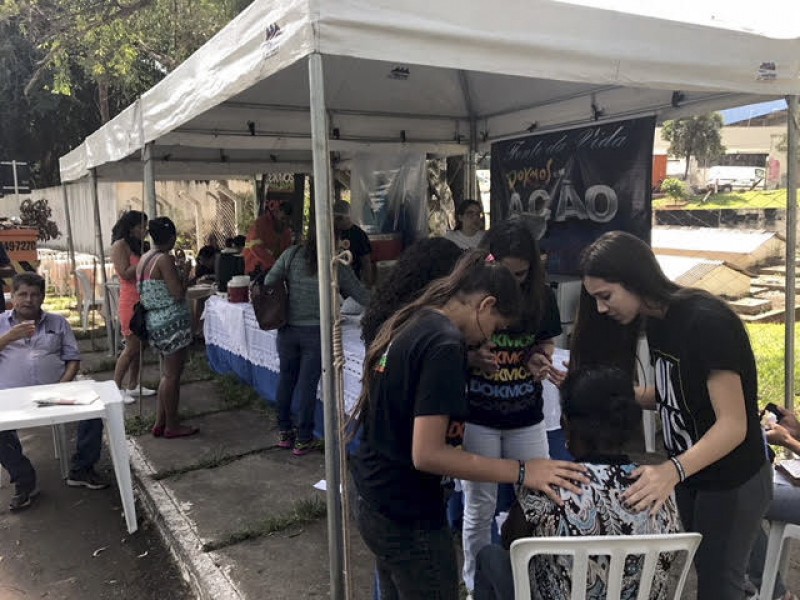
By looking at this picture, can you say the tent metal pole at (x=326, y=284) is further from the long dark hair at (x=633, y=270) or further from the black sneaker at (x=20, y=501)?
the black sneaker at (x=20, y=501)

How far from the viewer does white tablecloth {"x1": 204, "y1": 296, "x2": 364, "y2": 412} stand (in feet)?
11.8

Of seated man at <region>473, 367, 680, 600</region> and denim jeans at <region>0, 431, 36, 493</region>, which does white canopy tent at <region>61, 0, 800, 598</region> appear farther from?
denim jeans at <region>0, 431, 36, 493</region>

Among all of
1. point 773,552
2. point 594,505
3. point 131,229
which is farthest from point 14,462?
point 773,552

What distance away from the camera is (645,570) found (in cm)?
146

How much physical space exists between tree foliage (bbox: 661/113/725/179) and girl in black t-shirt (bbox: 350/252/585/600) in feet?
83.3

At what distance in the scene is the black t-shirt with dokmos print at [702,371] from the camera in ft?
5.46

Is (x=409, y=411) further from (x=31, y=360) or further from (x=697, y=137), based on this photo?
(x=697, y=137)

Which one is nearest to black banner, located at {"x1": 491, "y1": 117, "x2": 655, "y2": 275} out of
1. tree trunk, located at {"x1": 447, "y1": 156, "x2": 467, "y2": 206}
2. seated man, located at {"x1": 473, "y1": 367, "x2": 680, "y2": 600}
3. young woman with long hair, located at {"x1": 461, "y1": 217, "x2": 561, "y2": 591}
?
tree trunk, located at {"x1": 447, "y1": 156, "x2": 467, "y2": 206}

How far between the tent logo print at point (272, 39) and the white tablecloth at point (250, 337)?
1.78 metres

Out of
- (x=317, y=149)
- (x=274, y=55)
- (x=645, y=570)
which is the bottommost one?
(x=645, y=570)

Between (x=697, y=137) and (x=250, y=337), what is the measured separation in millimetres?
24343

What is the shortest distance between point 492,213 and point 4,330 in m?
4.21

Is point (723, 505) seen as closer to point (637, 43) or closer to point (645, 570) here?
point (645, 570)

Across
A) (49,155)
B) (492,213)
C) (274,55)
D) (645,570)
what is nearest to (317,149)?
(274,55)
